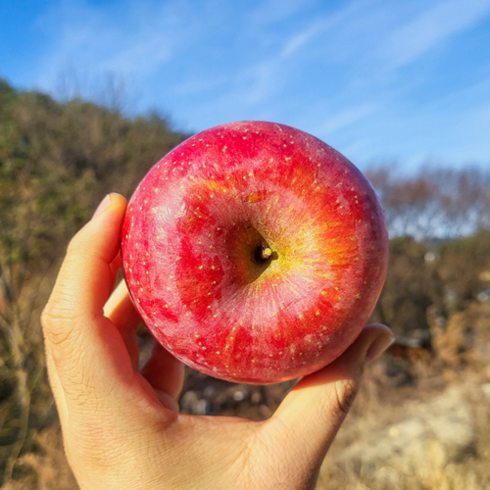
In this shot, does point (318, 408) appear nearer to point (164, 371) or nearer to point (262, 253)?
point (262, 253)

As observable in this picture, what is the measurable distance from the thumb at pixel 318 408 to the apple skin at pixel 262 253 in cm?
26

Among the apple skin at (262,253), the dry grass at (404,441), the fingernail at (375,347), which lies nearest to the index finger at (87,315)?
the apple skin at (262,253)

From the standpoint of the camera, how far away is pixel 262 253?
1.34 meters

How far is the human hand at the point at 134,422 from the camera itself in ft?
4.20

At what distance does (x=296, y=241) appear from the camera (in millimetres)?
1281

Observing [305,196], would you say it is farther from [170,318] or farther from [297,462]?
[297,462]

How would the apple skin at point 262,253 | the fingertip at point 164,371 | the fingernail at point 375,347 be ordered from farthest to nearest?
the fingertip at point 164,371 → the fingernail at point 375,347 → the apple skin at point 262,253

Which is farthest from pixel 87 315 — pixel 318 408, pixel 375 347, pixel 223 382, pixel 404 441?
pixel 223 382

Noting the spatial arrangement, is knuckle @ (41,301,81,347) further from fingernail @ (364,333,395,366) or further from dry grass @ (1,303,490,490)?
dry grass @ (1,303,490,490)

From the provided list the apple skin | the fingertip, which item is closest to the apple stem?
the apple skin

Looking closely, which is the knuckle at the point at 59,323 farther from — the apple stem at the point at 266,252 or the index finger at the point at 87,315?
the apple stem at the point at 266,252

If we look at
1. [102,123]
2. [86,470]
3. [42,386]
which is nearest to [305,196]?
[86,470]

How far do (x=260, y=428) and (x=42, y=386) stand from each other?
6093mm

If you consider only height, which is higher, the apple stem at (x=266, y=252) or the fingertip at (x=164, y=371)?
the apple stem at (x=266, y=252)
